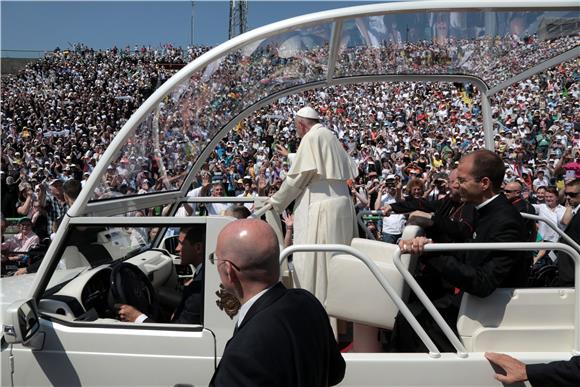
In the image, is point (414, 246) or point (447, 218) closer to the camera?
point (414, 246)

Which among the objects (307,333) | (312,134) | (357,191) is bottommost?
(357,191)

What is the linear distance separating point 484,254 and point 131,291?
6.71ft

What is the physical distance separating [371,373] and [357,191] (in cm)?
869

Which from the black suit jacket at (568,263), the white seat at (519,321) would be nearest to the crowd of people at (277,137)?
the white seat at (519,321)

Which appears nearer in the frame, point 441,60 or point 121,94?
point 441,60

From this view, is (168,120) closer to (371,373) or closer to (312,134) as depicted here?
(312,134)

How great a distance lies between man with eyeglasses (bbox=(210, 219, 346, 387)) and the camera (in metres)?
1.62

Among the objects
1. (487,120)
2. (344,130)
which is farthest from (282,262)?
(344,130)

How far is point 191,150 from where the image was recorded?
4.57 m

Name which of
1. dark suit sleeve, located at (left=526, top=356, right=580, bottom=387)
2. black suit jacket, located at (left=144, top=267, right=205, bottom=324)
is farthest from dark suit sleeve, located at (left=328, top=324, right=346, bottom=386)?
dark suit sleeve, located at (left=526, top=356, right=580, bottom=387)

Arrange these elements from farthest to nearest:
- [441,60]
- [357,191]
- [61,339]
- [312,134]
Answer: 1. [357,191]
2. [312,134]
3. [441,60]
4. [61,339]

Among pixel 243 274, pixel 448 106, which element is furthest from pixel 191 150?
pixel 448 106

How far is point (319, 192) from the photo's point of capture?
438cm

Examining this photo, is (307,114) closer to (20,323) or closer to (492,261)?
(492,261)
